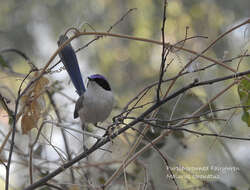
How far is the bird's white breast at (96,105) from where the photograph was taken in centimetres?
264

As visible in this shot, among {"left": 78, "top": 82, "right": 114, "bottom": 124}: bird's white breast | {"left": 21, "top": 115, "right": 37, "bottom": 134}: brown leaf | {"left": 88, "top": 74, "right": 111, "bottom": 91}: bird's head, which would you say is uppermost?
{"left": 88, "top": 74, "right": 111, "bottom": 91}: bird's head

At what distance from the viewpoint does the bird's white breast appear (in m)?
2.64

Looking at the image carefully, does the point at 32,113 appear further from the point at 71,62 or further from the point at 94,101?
the point at 94,101

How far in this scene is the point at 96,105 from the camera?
2.63 metres

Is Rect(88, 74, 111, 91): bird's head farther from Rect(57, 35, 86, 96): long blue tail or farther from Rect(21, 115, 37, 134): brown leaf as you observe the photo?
Rect(21, 115, 37, 134): brown leaf

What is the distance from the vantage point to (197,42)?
16.7 ft

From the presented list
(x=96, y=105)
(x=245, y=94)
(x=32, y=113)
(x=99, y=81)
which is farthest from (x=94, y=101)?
(x=245, y=94)

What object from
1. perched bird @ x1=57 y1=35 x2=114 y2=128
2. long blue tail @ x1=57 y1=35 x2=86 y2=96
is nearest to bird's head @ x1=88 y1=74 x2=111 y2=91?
perched bird @ x1=57 y1=35 x2=114 y2=128

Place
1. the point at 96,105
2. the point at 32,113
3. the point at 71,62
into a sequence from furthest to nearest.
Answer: the point at 96,105 < the point at 71,62 < the point at 32,113

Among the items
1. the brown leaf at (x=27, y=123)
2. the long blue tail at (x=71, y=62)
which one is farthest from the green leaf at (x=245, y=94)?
the brown leaf at (x=27, y=123)

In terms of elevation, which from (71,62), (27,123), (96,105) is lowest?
(27,123)

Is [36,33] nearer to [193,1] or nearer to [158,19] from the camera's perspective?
[158,19]

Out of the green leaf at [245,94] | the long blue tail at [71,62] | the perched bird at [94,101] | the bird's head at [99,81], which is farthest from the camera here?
the bird's head at [99,81]

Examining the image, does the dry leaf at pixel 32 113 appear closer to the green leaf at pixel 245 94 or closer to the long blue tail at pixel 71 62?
the long blue tail at pixel 71 62
